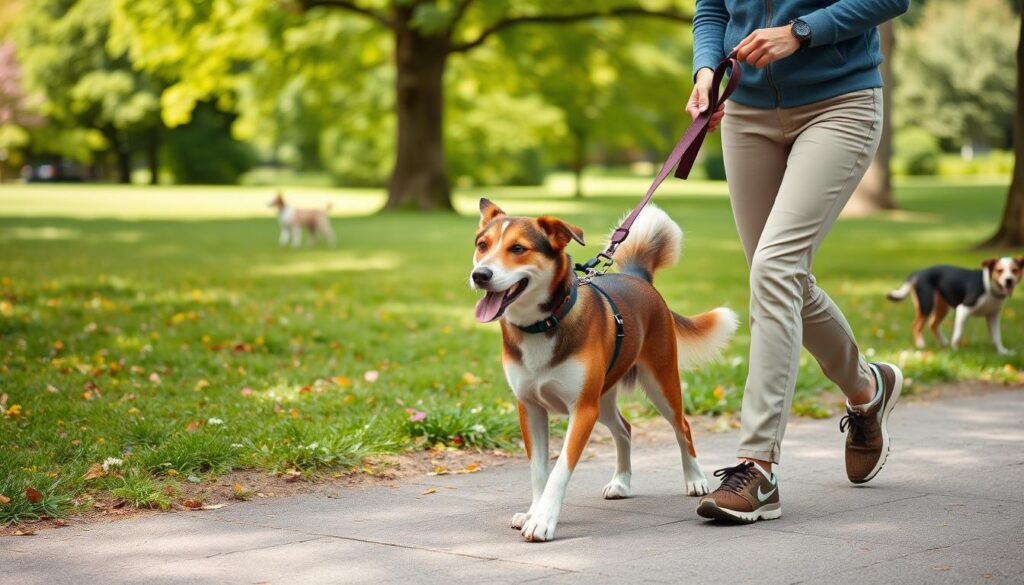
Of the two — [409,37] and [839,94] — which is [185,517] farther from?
[409,37]

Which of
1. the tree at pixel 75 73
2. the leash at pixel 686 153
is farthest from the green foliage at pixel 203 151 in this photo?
the leash at pixel 686 153

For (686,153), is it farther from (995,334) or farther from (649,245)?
(995,334)

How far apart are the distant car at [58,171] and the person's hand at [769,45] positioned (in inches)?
2880

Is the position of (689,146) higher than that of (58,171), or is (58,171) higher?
(689,146)

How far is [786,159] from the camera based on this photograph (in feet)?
15.9

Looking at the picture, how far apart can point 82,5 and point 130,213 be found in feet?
33.7

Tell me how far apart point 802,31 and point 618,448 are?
1865 millimetres

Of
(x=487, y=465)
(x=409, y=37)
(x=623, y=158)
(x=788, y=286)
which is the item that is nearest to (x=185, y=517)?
(x=487, y=465)

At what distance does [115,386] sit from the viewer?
7188mm

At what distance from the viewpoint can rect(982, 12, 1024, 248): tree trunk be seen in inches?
664

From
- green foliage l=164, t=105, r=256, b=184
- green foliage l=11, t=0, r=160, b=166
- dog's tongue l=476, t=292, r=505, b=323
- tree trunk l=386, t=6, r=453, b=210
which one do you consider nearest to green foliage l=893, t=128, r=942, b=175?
green foliage l=164, t=105, r=256, b=184

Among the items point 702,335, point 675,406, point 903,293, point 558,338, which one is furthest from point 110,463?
point 903,293

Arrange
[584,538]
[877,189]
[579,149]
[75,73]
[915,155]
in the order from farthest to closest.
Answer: [915,155] → [75,73] → [579,149] → [877,189] → [584,538]

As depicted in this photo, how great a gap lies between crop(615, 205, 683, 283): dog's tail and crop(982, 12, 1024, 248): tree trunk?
13.3 m
